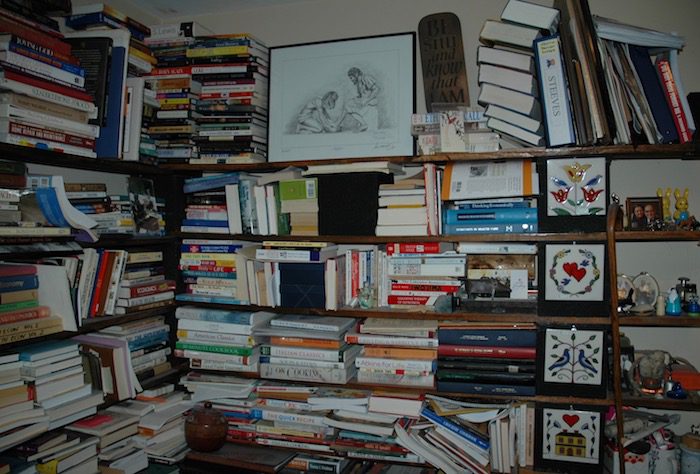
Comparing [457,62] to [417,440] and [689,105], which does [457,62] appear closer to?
[689,105]

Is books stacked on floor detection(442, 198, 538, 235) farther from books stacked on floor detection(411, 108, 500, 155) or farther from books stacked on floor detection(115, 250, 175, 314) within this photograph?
books stacked on floor detection(115, 250, 175, 314)

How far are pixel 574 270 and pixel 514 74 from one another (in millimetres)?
828

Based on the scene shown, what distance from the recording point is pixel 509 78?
1954 mm

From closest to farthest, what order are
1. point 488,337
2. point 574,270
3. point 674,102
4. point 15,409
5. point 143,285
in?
point 15,409
point 674,102
point 574,270
point 488,337
point 143,285

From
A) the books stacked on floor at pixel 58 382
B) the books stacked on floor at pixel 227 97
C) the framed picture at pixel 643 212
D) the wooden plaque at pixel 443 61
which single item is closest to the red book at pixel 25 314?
the books stacked on floor at pixel 58 382

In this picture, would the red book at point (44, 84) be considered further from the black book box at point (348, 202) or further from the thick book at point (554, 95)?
the thick book at point (554, 95)

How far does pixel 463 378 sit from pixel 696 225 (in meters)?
1.11

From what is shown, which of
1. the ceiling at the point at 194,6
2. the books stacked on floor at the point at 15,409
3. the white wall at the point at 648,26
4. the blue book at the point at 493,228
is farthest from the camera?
the ceiling at the point at 194,6

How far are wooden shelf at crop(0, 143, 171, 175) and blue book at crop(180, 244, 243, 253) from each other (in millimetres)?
403

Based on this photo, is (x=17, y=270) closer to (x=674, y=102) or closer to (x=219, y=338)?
(x=219, y=338)

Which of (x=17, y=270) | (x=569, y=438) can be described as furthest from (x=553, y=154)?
(x=17, y=270)

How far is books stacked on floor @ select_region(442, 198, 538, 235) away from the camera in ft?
6.47

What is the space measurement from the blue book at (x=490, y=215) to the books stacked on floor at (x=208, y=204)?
1.03 metres

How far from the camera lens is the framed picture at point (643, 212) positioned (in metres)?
1.95
